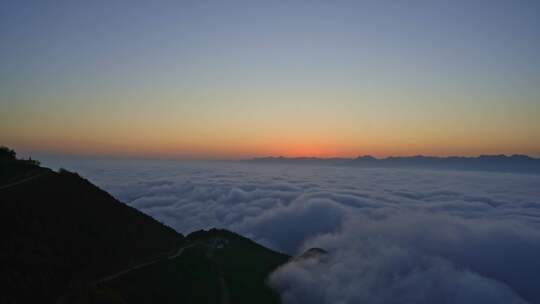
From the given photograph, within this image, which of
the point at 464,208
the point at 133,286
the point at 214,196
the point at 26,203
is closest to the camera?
the point at 133,286

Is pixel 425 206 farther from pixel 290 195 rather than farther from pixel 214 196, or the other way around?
pixel 214 196

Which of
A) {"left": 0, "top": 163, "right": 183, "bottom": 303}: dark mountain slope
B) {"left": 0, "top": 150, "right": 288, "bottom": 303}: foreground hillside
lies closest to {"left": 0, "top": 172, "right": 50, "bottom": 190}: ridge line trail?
{"left": 0, "top": 150, "right": 288, "bottom": 303}: foreground hillside

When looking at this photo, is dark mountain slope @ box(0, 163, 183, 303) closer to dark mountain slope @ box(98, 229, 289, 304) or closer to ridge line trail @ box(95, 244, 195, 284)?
ridge line trail @ box(95, 244, 195, 284)

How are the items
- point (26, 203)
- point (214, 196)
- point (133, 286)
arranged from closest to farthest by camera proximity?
point (133, 286) < point (26, 203) < point (214, 196)

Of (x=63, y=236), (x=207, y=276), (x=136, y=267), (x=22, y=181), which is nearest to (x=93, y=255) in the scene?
(x=63, y=236)

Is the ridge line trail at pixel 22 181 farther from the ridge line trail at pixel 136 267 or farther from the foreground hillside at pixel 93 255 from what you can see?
the ridge line trail at pixel 136 267

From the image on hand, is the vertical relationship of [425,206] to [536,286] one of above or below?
above

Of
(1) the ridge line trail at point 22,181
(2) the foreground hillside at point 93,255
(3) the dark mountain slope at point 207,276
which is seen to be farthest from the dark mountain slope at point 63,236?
(3) the dark mountain slope at point 207,276

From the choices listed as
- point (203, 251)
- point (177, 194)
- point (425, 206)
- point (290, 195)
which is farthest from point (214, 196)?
point (203, 251)
